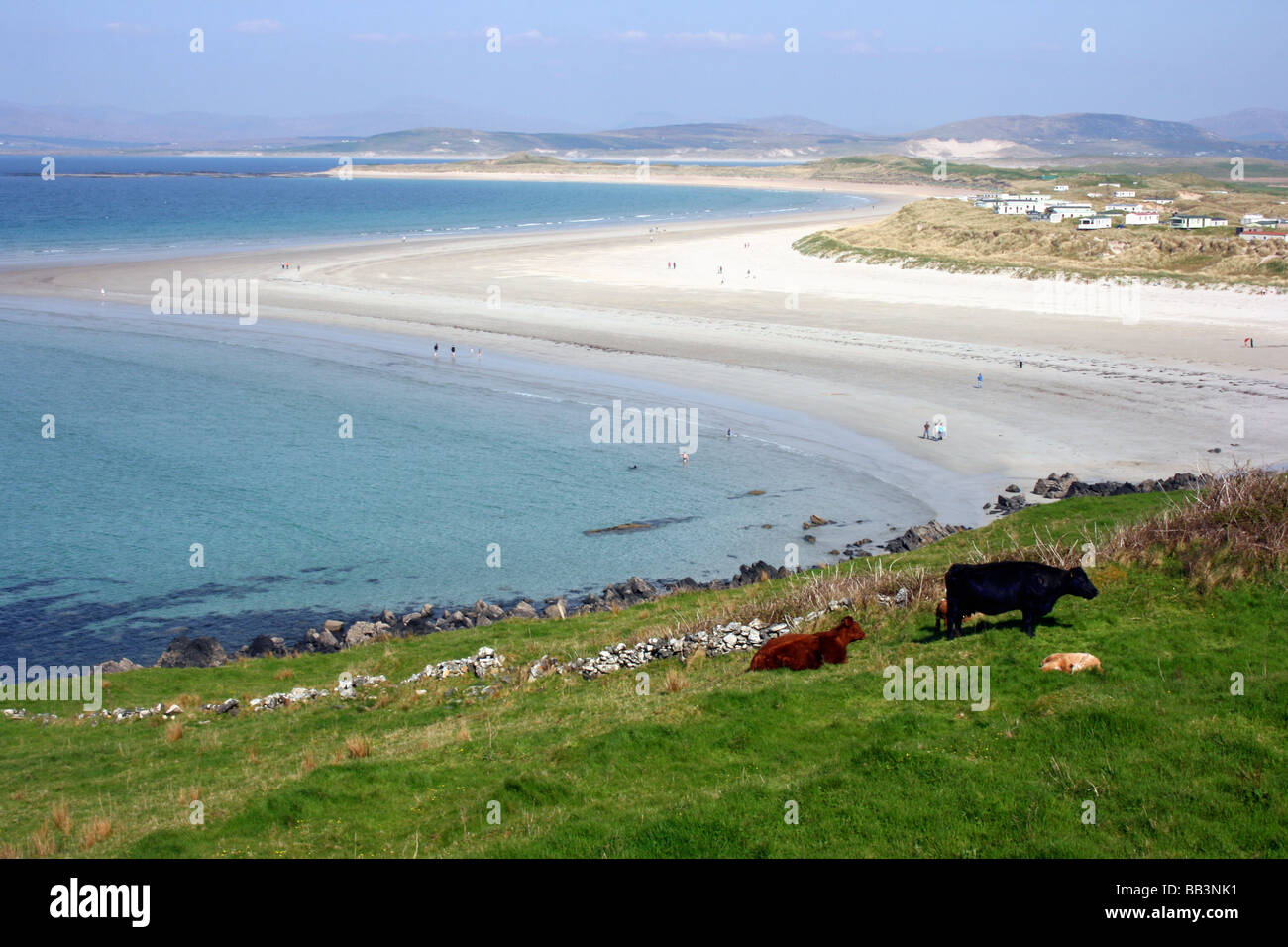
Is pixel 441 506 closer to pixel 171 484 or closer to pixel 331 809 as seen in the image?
pixel 171 484

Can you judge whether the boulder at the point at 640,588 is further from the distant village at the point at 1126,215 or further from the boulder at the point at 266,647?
the distant village at the point at 1126,215

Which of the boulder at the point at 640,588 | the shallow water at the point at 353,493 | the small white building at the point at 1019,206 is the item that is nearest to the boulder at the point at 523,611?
the shallow water at the point at 353,493

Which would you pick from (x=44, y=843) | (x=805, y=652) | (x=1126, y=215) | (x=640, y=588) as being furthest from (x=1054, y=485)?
(x=1126, y=215)

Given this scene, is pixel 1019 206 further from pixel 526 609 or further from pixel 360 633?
pixel 360 633

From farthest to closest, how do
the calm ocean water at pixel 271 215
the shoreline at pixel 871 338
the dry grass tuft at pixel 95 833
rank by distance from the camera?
the calm ocean water at pixel 271 215
the shoreline at pixel 871 338
the dry grass tuft at pixel 95 833

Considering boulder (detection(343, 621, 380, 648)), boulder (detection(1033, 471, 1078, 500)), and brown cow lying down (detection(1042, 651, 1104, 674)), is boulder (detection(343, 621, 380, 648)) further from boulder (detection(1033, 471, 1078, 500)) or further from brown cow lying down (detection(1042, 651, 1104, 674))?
boulder (detection(1033, 471, 1078, 500))
